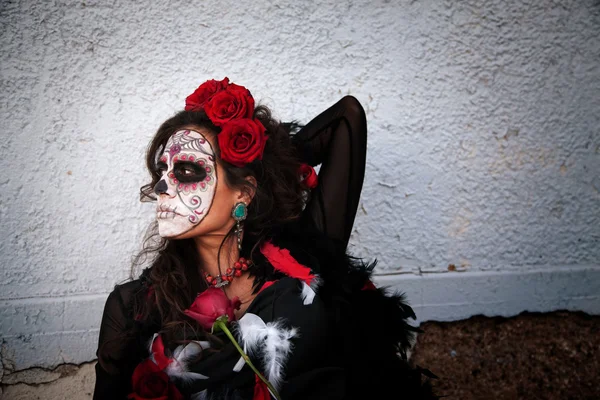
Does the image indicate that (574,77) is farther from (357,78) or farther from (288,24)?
(288,24)

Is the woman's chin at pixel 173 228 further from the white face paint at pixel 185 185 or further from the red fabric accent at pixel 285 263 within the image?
the red fabric accent at pixel 285 263

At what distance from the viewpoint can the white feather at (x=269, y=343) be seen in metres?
1.38

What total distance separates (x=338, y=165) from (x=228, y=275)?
0.62 meters

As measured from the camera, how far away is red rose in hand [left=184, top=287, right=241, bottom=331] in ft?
4.70

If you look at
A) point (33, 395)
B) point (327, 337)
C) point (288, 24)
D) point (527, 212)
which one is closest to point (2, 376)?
point (33, 395)

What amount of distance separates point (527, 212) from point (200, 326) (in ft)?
6.16

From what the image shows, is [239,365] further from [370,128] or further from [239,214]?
[370,128]

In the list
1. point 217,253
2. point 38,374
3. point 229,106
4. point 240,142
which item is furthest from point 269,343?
point 38,374

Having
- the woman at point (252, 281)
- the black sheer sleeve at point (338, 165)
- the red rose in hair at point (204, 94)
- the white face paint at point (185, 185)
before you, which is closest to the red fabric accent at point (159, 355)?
the woman at point (252, 281)

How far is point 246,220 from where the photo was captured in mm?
1700

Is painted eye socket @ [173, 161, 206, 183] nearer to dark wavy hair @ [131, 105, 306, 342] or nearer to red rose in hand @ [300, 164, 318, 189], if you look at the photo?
dark wavy hair @ [131, 105, 306, 342]

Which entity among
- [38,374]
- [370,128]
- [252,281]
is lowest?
[38,374]

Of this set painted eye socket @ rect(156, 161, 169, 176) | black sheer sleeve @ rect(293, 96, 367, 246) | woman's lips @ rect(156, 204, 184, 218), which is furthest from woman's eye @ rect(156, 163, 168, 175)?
black sheer sleeve @ rect(293, 96, 367, 246)

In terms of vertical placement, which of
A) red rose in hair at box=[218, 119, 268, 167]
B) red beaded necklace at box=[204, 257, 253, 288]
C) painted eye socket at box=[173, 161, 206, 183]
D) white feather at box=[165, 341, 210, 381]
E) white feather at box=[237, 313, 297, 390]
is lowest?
white feather at box=[165, 341, 210, 381]
